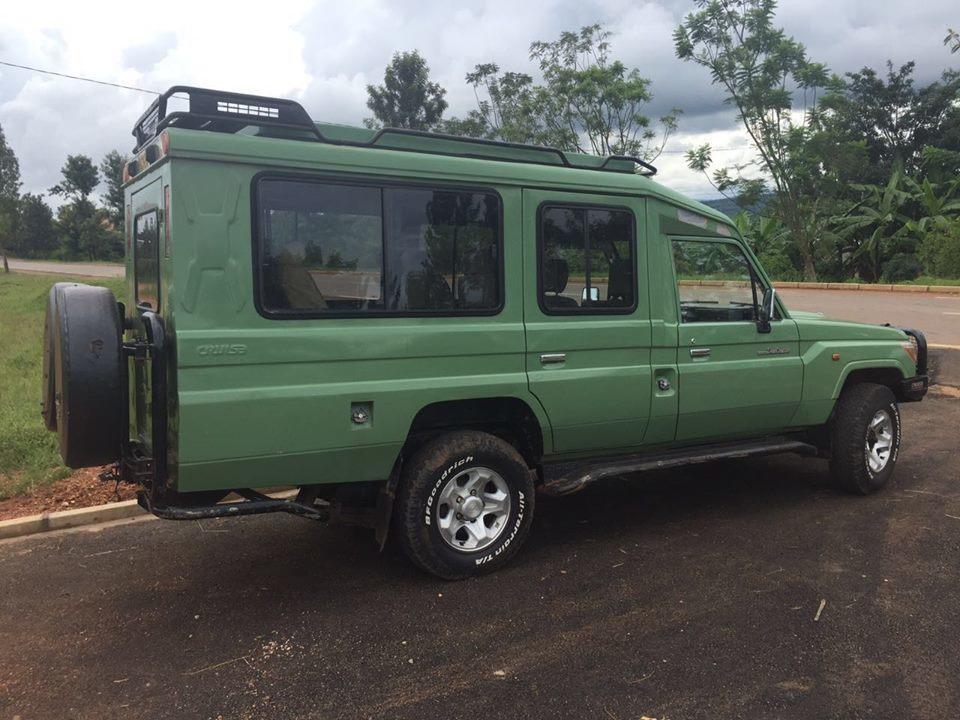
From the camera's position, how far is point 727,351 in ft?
16.6

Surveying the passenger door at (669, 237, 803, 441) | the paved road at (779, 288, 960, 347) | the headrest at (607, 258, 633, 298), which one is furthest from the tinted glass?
the paved road at (779, 288, 960, 347)

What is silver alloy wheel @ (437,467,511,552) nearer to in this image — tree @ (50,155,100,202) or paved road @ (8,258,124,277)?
paved road @ (8,258,124,277)

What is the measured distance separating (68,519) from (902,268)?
2573 cm

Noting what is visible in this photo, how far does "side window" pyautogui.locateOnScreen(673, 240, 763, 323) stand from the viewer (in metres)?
4.96

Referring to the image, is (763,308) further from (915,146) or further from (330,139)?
(915,146)

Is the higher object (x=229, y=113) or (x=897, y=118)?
(x=897, y=118)

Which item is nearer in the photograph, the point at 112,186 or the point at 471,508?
the point at 471,508

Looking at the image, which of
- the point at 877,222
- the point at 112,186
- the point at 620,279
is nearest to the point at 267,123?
the point at 620,279

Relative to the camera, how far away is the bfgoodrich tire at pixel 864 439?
222 inches

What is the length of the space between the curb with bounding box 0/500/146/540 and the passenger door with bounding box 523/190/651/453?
3125mm

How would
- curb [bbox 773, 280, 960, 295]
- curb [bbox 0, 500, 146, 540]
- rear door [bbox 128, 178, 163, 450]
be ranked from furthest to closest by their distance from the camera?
curb [bbox 773, 280, 960, 295]
curb [bbox 0, 500, 146, 540]
rear door [bbox 128, 178, 163, 450]

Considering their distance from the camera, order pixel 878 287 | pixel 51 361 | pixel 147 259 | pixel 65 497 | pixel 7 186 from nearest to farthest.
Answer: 1. pixel 51 361
2. pixel 147 259
3. pixel 65 497
4. pixel 878 287
5. pixel 7 186

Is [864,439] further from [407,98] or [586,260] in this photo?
[407,98]

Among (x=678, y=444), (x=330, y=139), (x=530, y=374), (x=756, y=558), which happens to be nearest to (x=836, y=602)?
(x=756, y=558)
